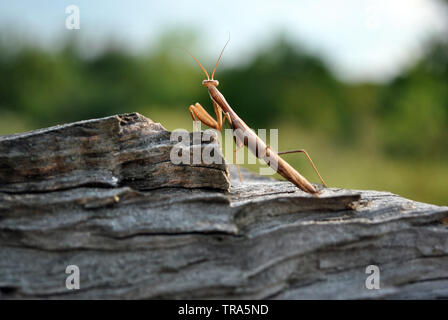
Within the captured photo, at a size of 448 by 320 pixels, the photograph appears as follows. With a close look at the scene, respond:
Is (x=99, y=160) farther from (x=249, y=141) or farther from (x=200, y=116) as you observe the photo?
(x=249, y=141)

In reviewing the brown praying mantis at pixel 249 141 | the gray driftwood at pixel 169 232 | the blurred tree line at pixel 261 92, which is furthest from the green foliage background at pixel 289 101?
the gray driftwood at pixel 169 232

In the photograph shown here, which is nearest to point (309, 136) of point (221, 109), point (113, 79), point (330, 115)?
point (330, 115)

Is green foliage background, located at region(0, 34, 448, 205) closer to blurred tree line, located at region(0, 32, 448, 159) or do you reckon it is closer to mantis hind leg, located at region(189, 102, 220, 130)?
blurred tree line, located at region(0, 32, 448, 159)

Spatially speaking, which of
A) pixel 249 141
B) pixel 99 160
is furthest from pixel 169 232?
pixel 249 141

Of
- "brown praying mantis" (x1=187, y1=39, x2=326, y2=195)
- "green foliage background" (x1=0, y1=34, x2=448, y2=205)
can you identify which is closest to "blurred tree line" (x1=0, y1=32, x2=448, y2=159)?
"green foliage background" (x1=0, y1=34, x2=448, y2=205)

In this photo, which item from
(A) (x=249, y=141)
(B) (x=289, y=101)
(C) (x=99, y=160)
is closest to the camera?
(C) (x=99, y=160)

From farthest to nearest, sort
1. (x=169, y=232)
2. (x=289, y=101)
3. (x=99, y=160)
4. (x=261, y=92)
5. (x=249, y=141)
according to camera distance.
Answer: (x=261, y=92), (x=289, y=101), (x=249, y=141), (x=99, y=160), (x=169, y=232)
